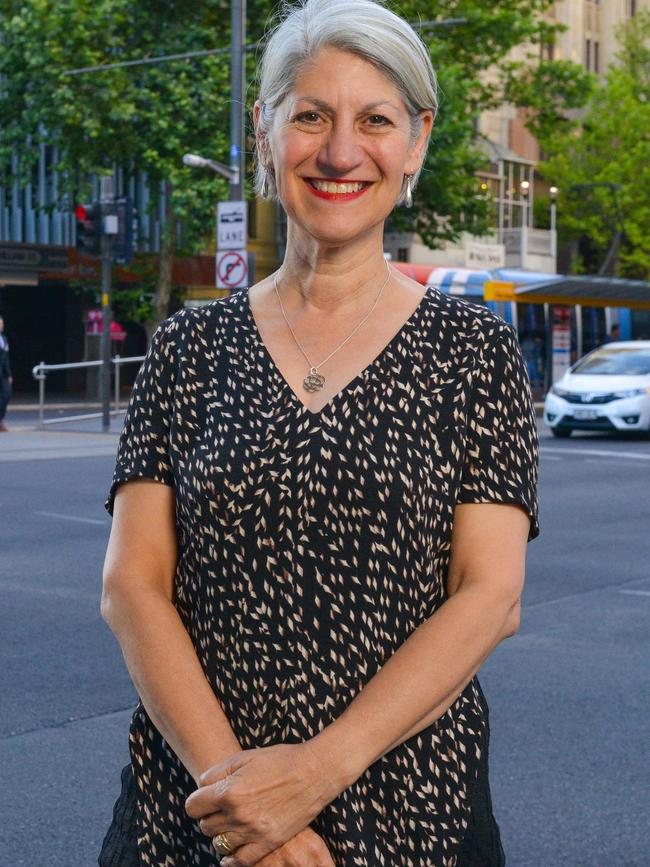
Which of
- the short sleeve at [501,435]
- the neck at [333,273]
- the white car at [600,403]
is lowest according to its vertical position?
the white car at [600,403]

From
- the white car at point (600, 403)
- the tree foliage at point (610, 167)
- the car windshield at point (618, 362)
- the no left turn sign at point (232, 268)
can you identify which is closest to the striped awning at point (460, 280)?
the car windshield at point (618, 362)

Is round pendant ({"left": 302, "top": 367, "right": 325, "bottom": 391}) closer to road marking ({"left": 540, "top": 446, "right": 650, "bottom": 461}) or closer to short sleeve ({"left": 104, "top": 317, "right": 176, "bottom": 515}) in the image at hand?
short sleeve ({"left": 104, "top": 317, "right": 176, "bottom": 515})

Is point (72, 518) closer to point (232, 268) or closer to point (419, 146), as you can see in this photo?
point (232, 268)

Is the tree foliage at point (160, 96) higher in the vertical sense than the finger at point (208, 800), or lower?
higher

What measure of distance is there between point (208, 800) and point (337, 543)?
0.37 meters

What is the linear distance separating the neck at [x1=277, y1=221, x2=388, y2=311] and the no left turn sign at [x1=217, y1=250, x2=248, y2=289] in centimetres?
1957

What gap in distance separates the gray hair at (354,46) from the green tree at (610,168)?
5036cm

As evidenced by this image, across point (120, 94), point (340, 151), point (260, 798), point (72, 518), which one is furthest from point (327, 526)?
point (120, 94)

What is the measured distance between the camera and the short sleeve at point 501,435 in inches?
80.4

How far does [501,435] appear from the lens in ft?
6.77

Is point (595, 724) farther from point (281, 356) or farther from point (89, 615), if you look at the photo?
point (281, 356)

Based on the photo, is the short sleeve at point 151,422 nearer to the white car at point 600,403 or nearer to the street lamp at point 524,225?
the white car at point 600,403

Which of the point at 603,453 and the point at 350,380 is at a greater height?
the point at 350,380

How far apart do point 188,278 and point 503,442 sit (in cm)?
3963
